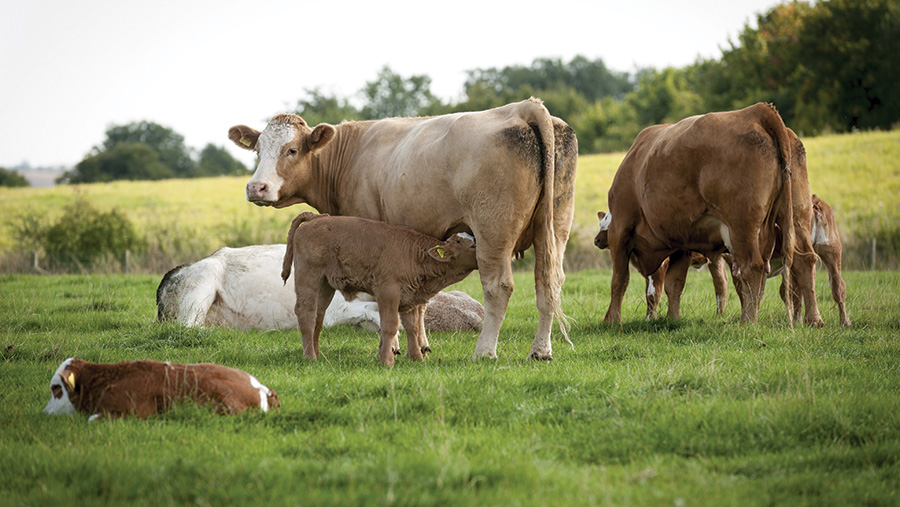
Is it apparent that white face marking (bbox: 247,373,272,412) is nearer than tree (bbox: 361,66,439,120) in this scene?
Yes

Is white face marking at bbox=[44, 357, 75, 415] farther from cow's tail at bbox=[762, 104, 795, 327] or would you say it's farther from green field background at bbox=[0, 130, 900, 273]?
green field background at bbox=[0, 130, 900, 273]

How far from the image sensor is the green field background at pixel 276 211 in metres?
19.6

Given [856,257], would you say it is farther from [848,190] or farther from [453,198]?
[453,198]

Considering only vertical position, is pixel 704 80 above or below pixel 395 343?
above

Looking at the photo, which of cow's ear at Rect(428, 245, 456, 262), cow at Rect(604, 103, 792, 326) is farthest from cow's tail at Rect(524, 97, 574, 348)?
cow at Rect(604, 103, 792, 326)

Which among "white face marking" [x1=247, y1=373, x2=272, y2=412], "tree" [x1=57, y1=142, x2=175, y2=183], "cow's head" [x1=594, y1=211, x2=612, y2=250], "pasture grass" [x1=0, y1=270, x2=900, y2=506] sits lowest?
"pasture grass" [x1=0, y1=270, x2=900, y2=506]

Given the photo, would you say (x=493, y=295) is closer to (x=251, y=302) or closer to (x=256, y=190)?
(x=256, y=190)

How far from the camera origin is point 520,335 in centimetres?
909

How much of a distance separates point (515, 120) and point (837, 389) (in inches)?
137

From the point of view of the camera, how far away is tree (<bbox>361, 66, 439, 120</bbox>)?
80.6 metres

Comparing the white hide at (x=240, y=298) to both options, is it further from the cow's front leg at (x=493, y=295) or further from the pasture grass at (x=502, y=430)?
the cow's front leg at (x=493, y=295)

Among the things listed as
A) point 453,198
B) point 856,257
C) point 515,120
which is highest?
point 515,120

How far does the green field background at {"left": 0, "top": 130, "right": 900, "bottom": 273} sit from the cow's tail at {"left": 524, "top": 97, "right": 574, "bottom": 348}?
468 inches

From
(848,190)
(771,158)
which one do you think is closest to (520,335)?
(771,158)
